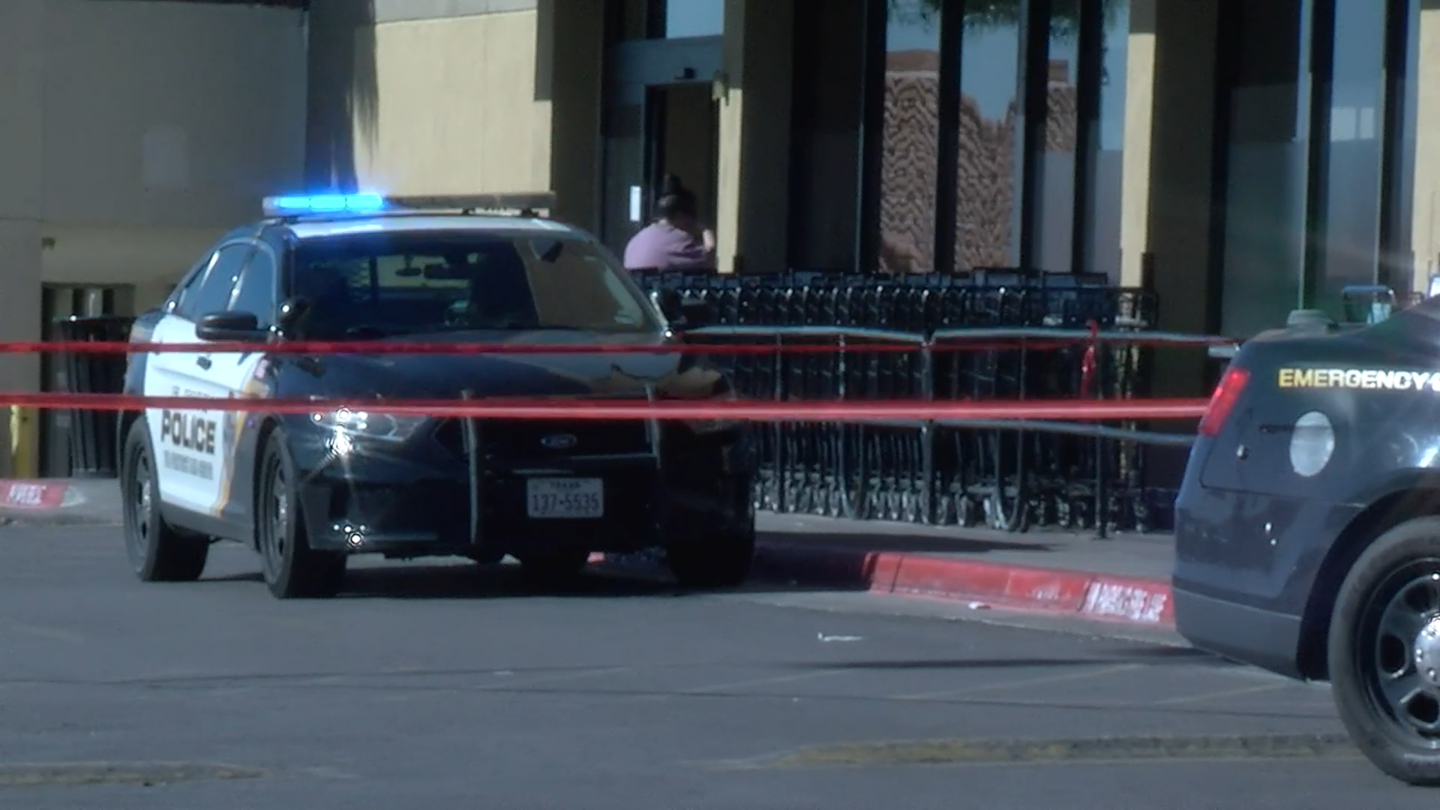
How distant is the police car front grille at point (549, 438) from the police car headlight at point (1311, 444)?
4559mm

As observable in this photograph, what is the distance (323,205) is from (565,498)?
267cm

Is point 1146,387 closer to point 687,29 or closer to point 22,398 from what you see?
point 22,398

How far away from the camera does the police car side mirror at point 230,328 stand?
39.3ft

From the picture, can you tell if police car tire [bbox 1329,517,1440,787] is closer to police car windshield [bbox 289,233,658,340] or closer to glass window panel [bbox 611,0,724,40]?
police car windshield [bbox 289,233,658,340]

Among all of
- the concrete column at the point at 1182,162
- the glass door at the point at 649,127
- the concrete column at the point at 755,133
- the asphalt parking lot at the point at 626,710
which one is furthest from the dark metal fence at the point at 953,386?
the glass door at the point at 649,127

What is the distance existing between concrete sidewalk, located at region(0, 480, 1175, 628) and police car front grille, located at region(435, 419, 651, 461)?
5.02 ft

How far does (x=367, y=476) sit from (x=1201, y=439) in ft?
14.5

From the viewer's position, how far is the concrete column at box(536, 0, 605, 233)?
2153 centimetres

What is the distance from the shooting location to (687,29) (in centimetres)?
2108

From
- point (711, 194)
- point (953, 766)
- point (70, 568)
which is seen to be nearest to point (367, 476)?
point (70, 568)

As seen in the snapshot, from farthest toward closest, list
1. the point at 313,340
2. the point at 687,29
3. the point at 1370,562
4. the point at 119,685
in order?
the point at 687,29, the point at 313,340, the point at 119,685, the point at 1370,562

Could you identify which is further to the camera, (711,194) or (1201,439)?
(711,194)

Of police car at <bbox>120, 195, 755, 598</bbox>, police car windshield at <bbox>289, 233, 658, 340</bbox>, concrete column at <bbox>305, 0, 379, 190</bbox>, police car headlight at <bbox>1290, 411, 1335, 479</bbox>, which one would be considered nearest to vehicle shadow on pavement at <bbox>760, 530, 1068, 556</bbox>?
police car at <bbox>120, 195, 755, 598</bbox>

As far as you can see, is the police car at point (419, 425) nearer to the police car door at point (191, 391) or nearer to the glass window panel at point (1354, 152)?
the police car door at point (191, 391)
